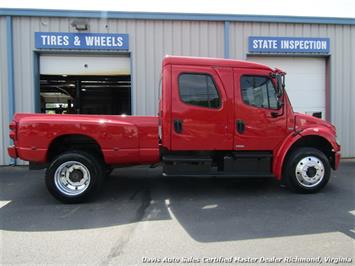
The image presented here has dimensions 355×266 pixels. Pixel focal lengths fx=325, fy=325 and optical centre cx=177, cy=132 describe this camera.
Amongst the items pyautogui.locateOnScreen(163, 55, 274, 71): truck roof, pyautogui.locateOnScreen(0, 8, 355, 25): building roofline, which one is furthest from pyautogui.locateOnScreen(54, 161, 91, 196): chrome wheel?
pyautogui.locateOnScreen(0, 8, 355, 25): building roofline

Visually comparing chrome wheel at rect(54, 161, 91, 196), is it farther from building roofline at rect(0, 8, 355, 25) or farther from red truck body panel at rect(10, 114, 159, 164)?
building roofline at rect(0, 8, 355, 25)

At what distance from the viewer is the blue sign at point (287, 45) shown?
10.1 metres

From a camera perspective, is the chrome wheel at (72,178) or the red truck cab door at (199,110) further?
the red truck cab door at (199,110)

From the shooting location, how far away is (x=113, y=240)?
4.04 metres

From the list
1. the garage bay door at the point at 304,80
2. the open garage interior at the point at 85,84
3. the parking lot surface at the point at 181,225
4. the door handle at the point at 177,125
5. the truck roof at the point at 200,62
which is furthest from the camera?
the garage bay door at the point at 304,80

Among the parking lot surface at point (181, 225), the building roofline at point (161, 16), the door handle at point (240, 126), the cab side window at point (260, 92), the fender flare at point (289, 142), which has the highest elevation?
the building roofline at point (161, 16)

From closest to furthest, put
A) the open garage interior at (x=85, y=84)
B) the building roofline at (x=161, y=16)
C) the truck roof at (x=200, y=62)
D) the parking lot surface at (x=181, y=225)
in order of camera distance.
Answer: the parking lot surface at (x=181, y=225)
the truck roof at (x=200, y=62)
the building roofline at (x=161, y=16)
the open garage interior at (x=85, y=84)

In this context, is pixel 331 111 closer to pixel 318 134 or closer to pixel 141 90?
pixel 318 134

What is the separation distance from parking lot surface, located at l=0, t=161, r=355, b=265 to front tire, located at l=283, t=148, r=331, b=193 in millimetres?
203

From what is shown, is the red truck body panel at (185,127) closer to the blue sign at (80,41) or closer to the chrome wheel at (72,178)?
the chrome wheel at (72,178)

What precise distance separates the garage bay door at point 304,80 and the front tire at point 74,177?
698 centimetres

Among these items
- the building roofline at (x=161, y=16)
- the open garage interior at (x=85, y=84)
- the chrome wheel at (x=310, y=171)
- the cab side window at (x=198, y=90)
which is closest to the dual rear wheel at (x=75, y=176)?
the cab side window at (x=198, y=90)

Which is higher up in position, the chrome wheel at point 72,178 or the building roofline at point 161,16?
the building roofline at point 161,16

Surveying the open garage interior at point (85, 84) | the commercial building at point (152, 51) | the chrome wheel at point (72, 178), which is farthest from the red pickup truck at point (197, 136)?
the open garage interior at point (85, 84)
